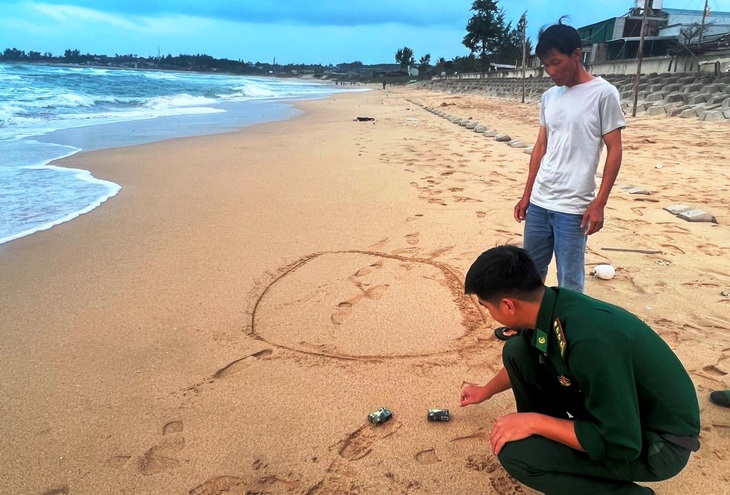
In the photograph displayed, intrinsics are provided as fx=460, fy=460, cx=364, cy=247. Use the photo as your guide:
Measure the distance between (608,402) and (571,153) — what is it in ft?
4.84

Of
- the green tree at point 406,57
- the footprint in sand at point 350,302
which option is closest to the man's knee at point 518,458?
the footprint in sand at point 350,302

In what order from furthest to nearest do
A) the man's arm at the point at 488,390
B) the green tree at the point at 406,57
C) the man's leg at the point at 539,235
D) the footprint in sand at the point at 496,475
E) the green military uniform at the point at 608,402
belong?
the green tree at the point at 406,57, the man's leg at the point at 539,235, the man's arm at the point at 488,390, the footprint in sand at the point at 496,475, the green military uniform at the point at 608,402

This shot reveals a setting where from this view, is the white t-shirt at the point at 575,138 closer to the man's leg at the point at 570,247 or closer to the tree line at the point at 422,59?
the man's leg at the point at 570,247

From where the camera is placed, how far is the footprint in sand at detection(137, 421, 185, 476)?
180 centimetres

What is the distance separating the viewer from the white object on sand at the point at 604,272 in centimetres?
325

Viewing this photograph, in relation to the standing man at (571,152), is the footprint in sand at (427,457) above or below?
below

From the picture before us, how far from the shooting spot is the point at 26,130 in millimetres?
11148

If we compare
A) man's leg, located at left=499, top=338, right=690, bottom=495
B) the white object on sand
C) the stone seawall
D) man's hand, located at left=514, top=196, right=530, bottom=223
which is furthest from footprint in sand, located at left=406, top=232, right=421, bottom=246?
the stone seawall

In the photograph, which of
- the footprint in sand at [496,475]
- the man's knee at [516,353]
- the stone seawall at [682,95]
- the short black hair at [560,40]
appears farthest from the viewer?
the stone seawall at [682,95]

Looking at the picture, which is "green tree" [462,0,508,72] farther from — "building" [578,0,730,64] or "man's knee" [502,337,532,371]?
"man's knee" [502,337,532,371]

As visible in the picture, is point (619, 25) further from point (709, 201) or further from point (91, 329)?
point (91, 329)

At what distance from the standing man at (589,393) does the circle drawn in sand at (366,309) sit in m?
1.10

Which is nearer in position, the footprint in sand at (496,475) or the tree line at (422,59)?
the footprint in sand at (496,475)

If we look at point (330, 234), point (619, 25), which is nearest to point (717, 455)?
point (330, 234)
